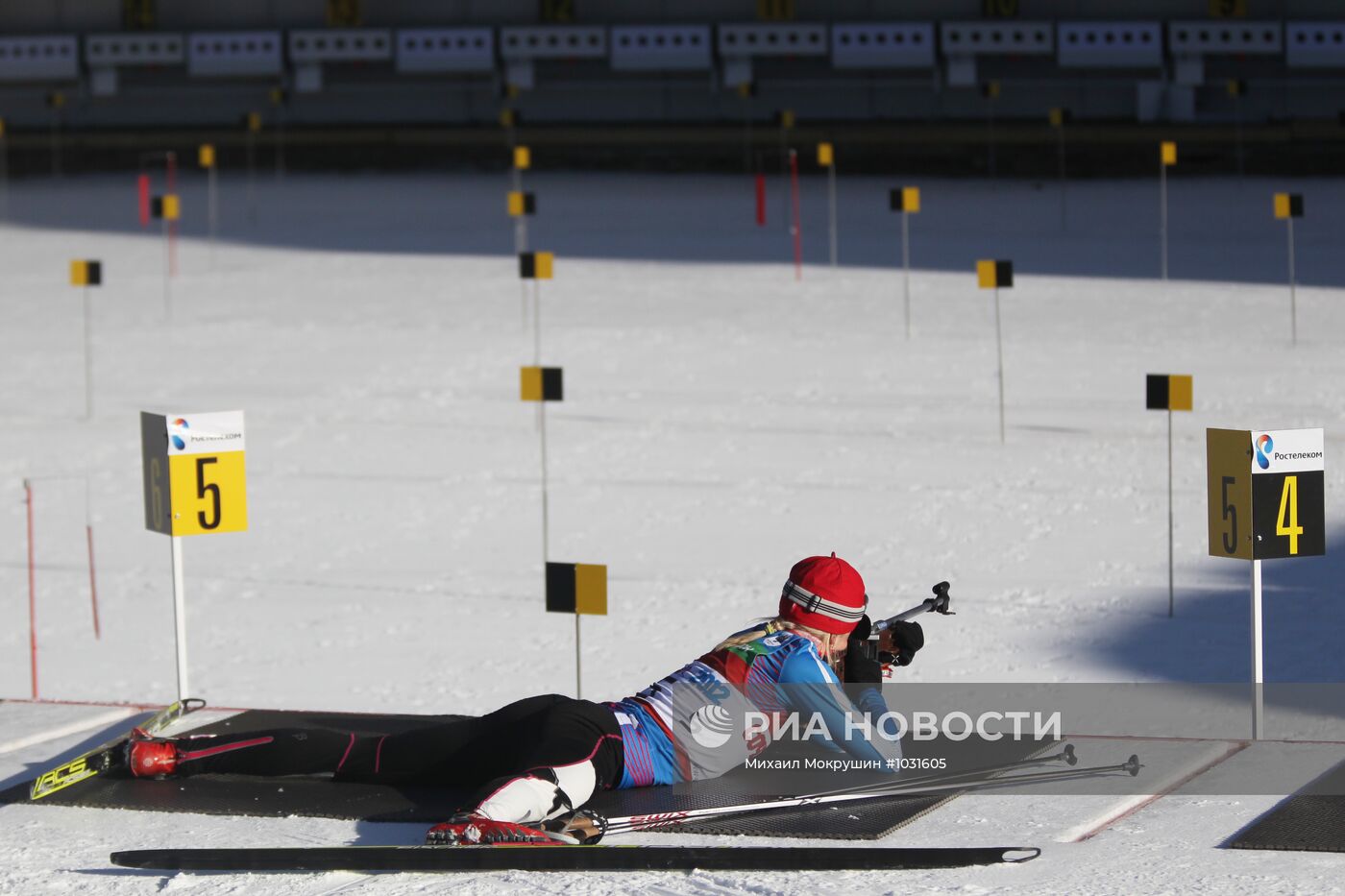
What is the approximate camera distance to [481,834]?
3.94m

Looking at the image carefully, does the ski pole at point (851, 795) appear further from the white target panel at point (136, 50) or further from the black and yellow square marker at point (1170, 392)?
the white target panel at point (136, 50)

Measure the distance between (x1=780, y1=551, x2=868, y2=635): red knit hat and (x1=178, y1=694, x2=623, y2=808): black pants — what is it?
0.54m

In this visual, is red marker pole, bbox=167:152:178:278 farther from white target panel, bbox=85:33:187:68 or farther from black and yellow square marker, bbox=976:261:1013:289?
black and yellow square marker, bbox=976:261:1013:289

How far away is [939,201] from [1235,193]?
357cm

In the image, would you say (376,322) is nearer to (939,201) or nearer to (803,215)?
(803,215)

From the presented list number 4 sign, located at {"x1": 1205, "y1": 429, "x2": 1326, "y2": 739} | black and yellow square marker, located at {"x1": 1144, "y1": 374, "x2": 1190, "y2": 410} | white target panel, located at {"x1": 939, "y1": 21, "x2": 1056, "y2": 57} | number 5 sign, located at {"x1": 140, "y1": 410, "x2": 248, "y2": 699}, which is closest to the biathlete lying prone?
number 5 sign, located at {"x1": 140, "y1": 410, "x2": 248, "y2": 699}

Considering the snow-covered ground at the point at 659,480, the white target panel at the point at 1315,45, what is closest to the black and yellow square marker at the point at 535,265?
the snow-covered ground at the point at 659,480

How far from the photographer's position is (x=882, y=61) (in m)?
26.8

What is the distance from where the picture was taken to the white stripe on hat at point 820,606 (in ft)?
14.2

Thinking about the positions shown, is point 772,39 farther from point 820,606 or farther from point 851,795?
point 851,795

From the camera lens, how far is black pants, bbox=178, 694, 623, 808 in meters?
4.29

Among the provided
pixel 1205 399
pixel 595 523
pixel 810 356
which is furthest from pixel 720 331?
pixel 595 523

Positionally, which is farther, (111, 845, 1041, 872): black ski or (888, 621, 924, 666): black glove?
(888, 621, 924, 666): black glove

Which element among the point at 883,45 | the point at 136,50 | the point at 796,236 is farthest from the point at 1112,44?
the point at 136,50
